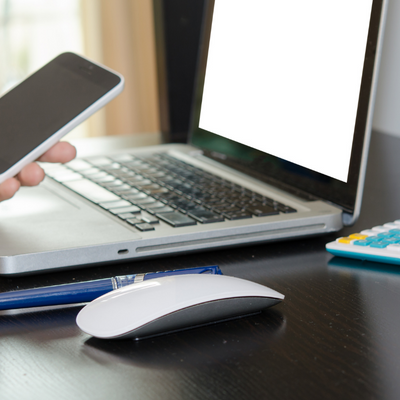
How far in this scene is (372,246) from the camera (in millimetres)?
569

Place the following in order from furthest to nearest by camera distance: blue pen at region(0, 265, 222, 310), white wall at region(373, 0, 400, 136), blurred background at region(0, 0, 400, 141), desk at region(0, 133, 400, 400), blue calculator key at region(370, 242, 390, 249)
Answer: blurred background at region(0, 0, 400, 141), white wall at region(373, 0, 400, 136), blue calculator key at region(370, 242, 390, 249), blue pen at region(0, 265, 222, 310), desk at region(0, 133, 400, 400)

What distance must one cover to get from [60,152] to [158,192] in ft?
0.47

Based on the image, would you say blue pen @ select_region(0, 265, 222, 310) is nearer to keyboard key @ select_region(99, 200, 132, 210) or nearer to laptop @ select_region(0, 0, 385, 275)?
laptop @ select_region(0, 0, 385, 275)

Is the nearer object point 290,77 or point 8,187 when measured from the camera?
point 8,187

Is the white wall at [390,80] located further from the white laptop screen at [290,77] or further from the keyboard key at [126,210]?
the keyboard key at [126,210]

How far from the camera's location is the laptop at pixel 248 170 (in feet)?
1.88

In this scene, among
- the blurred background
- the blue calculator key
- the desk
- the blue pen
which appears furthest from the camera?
the blurred background

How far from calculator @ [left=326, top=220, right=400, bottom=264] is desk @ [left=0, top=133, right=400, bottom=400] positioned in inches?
0.7

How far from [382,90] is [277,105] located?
65cm

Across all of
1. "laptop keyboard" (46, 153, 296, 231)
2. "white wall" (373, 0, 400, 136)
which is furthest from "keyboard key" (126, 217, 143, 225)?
"white wall" (373, 0, 400, 136)

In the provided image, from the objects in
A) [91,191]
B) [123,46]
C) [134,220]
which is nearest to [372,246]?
[134,220]

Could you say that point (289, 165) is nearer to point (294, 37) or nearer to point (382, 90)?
point (294, 37)

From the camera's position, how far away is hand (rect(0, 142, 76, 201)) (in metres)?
0.57

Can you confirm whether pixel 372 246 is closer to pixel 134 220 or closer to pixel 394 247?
pixel 394 247
